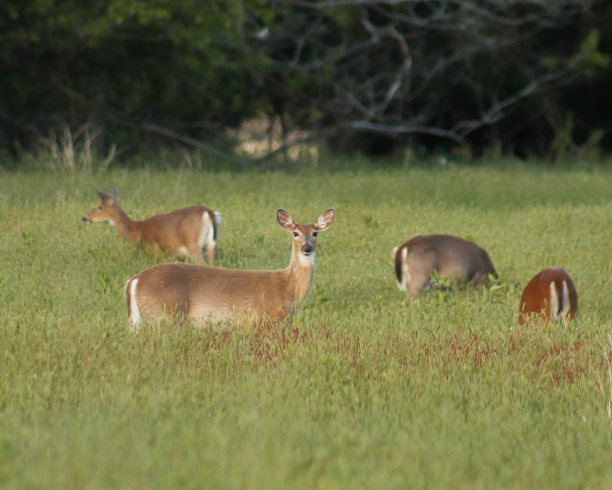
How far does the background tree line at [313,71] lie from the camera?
17891mm

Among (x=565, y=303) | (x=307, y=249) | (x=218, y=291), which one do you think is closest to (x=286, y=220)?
(x=307, y=249)

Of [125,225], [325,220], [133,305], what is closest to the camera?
[133,305]

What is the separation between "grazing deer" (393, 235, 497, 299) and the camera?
8227 millimetres

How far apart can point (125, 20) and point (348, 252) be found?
9856mm

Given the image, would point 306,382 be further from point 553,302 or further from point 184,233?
point 184,233

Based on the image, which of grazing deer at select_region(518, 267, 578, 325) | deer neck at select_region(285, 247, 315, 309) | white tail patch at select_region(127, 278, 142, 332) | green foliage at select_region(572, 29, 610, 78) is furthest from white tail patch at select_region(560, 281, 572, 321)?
green foliage at select_region(572, 29, 610, 78)

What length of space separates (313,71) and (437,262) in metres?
15.1

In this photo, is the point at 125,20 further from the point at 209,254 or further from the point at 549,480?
Answer: the point at 549,480

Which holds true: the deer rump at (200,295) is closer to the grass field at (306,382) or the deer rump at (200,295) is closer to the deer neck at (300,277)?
the deer neck at (300,277)

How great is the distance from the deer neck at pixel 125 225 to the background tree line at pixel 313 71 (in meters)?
7.00

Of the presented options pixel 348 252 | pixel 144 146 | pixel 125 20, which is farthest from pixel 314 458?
pixel 144 146

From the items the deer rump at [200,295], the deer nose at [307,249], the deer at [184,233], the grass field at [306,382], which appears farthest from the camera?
the deer at [184,233]

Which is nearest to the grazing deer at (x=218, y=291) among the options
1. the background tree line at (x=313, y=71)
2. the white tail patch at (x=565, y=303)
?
the white tail patch at (x=565, y=303)

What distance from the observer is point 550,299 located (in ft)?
22.1
